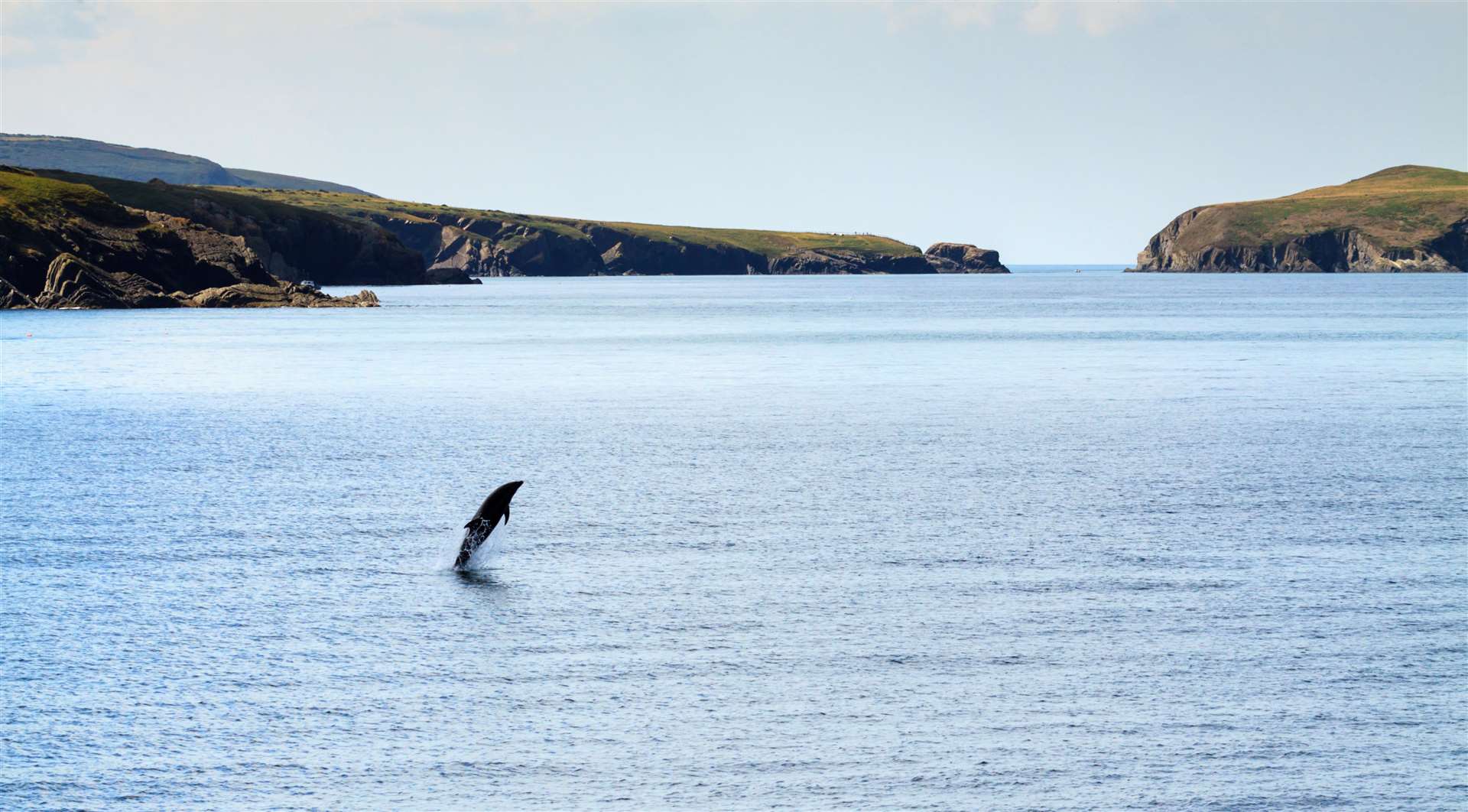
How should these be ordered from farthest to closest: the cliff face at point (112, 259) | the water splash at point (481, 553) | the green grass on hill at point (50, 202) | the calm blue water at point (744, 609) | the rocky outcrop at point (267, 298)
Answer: the rocky outcrop at point (267, 298) → the green grass on hill at point (50, 202) → the cliff face at point (112, 259) → the water splash at point (481, 553) → the calm blue water at point (744, 609)

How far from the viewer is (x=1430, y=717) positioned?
61.0 ft

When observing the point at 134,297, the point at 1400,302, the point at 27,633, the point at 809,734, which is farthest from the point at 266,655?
the point at 1400,302

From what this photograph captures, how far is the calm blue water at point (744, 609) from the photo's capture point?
1697 centimetres

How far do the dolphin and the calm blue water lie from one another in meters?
0.52

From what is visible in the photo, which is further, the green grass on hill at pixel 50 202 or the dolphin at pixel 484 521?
the green grass on hill at pixel 50 202

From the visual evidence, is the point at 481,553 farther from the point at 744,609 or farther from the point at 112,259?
the point at 112,259

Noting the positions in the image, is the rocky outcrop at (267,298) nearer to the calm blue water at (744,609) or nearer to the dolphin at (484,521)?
the calm blue water at (744,609)

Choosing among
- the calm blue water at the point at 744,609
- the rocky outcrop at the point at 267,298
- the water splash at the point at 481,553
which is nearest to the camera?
the calm blue water at the point at 744,609

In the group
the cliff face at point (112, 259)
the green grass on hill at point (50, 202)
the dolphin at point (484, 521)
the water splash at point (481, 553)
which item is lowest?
the water splash at point (481, 553)

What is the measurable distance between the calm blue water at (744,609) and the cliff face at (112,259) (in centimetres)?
11602

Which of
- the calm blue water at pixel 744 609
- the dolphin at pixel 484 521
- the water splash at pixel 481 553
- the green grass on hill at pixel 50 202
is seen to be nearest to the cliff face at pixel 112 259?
the green grass on hill at pixel 50 202

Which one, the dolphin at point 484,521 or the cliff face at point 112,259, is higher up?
the cliff face at point 112,259

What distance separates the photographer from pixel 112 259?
172m

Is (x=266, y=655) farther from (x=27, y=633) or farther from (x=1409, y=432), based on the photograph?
(x=1409, y=432)
